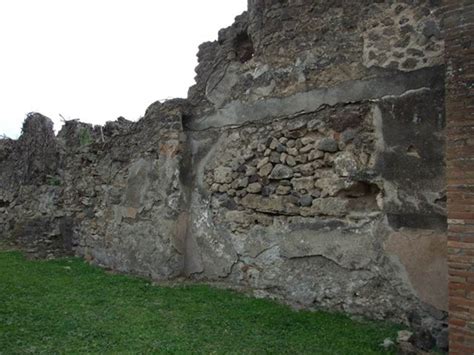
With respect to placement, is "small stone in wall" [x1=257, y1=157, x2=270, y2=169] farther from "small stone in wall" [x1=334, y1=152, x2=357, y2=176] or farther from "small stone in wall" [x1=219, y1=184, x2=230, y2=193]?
"small stone in wall" [x1=334, y1=152, x2=357, y2=176]

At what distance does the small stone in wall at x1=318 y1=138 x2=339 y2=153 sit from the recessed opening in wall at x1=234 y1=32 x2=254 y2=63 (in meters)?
1.59

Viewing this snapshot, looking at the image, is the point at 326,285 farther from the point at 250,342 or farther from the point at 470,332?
the point at 470,332

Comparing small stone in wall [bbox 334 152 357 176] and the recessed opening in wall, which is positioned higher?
the recessed opening in wall

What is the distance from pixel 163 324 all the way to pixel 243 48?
3.12 metres

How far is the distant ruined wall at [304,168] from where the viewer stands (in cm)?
337

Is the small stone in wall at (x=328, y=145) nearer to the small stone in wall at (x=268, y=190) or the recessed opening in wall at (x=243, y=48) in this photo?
the small stone in wall at (x=268, y=190)

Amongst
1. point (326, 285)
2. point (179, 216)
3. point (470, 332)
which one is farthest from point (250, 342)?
point (179, 216)

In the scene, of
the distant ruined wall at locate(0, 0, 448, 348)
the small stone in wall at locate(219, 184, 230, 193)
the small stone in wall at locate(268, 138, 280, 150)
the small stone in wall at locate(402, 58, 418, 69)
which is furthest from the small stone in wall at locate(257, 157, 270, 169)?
the small stone in wall at locate(402, 58, 418, 69)

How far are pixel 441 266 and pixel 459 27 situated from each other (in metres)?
1.64

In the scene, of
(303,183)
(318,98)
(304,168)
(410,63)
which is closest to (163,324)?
(303,183)

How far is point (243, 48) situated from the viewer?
16.5 feet

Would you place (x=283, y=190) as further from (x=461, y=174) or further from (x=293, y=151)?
(x=461, y=174)

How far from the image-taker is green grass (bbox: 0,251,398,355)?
3098 mm

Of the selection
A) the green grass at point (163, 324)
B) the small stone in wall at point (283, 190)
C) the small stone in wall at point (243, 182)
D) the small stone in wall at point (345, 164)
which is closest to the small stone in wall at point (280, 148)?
the small stone in wall at point (283, 190)
